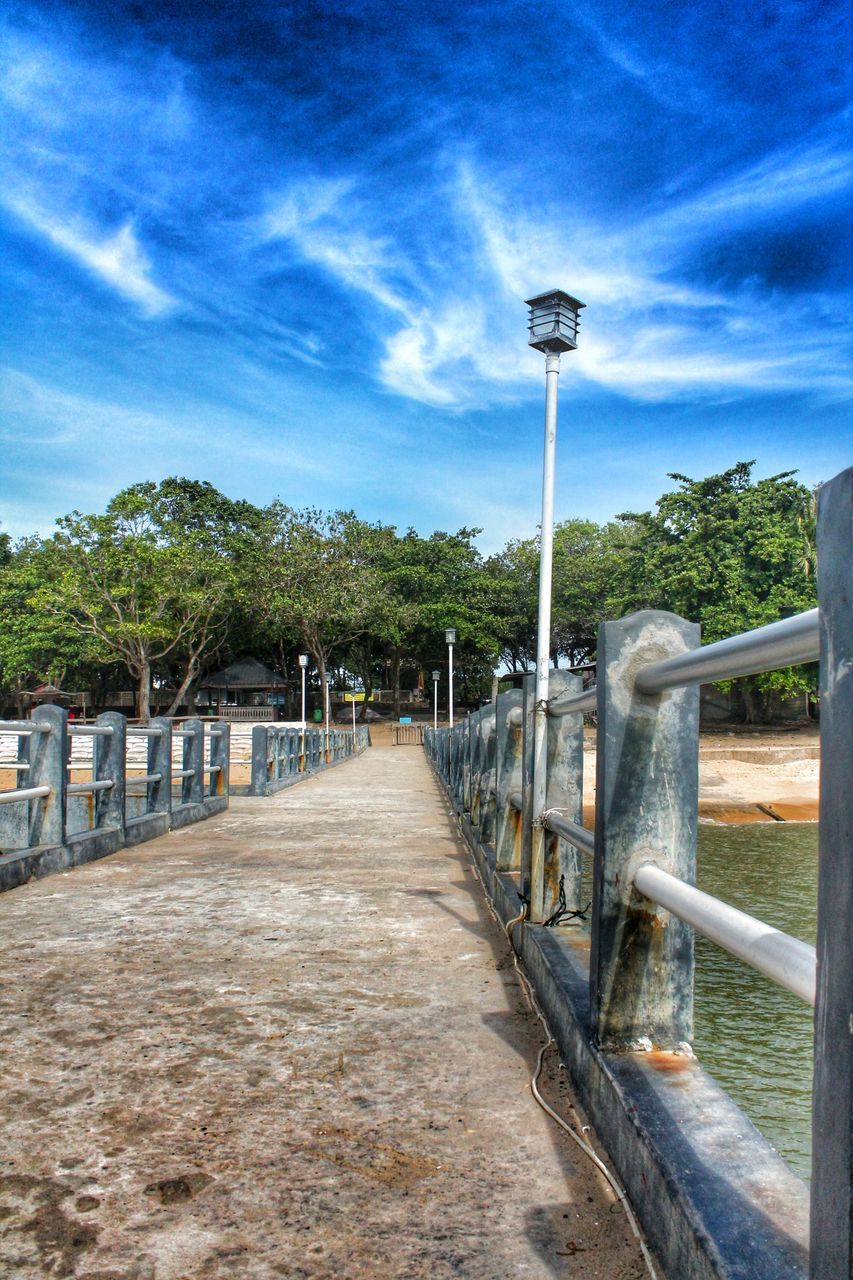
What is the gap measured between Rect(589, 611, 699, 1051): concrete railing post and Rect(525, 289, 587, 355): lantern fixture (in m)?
2.32

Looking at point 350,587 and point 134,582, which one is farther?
point 350,587

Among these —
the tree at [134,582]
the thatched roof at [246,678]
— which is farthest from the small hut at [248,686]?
the tree at [134,582]

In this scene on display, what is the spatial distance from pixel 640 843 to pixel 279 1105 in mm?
1053

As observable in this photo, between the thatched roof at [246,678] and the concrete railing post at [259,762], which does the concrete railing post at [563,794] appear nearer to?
the concrete railing post at [259,762]

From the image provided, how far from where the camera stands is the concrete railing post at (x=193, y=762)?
887 cm

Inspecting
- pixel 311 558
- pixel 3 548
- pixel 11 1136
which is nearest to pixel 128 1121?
pixel 11 1136

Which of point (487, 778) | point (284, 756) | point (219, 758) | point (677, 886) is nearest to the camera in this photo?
point (677, 886)

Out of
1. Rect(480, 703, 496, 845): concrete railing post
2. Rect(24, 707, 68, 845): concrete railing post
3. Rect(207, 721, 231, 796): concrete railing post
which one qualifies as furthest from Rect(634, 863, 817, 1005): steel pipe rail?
Rect(207, 721, 231, 796): concrete railing post

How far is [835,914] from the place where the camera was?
3.30 feet

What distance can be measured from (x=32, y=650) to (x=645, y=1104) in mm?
45350

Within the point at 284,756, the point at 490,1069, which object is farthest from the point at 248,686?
the point at 490,1069

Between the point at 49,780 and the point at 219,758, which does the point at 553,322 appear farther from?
the point at 219,758

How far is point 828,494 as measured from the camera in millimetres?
1034

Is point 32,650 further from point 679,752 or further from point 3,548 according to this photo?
point 679,752
